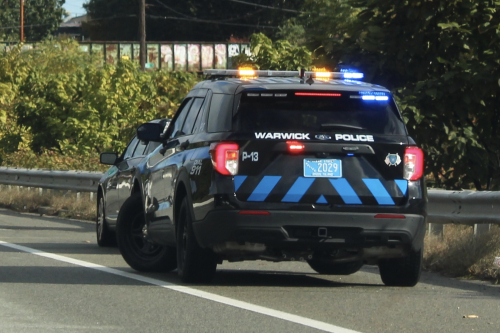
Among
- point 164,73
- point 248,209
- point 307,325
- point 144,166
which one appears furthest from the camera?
point 164,73

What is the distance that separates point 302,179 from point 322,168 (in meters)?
0.18

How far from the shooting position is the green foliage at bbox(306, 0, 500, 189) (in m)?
13.9

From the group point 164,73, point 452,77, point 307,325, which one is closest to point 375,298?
point 307,325

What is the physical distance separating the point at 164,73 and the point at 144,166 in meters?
21.2

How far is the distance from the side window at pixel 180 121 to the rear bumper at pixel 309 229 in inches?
66.9

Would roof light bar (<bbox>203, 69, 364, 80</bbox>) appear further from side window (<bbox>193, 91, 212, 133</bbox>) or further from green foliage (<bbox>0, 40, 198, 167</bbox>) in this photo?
green foliage (<bbox>0, 40, 198, 167</bbox>)

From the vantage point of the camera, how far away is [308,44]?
51.3ft

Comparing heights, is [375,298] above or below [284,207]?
below

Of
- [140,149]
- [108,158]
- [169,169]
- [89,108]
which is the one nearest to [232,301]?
[169,169]

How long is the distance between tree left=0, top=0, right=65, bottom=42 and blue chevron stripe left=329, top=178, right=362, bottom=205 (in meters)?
99.0

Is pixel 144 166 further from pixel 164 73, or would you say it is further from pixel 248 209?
pixel 164 73

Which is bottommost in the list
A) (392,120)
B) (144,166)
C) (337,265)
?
(337,265)

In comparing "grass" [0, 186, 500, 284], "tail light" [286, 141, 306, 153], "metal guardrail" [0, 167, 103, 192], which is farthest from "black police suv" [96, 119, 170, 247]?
"metal guardrail" [0, 167, 103, 192]

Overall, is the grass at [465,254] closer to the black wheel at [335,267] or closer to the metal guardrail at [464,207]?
the metal guardrail at [464,207]
